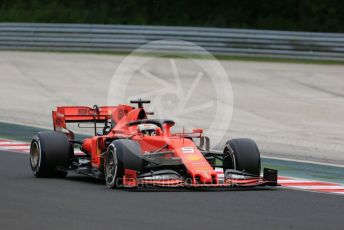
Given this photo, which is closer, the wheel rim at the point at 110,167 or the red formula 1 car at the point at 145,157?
the red formula 1 car at the point at 145,157

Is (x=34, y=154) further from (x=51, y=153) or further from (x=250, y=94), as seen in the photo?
(x=250, y=94)

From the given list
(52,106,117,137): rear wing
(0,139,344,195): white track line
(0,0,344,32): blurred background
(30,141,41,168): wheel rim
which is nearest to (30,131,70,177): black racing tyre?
(30,141,41,168): wheel rim

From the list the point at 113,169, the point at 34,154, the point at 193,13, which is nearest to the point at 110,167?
the point at 113,169

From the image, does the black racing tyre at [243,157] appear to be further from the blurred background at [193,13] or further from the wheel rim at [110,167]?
the blurred background at [193,13]

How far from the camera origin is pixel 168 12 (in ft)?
149

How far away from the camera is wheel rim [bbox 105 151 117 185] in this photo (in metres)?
13.7

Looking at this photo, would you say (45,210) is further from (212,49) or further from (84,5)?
(84,5)

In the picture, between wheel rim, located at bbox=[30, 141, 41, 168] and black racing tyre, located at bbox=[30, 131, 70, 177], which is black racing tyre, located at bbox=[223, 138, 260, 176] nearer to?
black racing tyre, located at bbox=[30, 131, 70, 177]

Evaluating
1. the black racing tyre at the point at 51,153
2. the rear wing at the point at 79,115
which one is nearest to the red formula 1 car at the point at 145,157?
the black racing tyre at the point at 51,153

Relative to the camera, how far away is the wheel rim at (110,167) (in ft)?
45.0

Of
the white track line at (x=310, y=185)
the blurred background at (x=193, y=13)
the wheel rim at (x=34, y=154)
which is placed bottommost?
the white track line at (x=310, y=185)

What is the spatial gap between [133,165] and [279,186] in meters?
2.39

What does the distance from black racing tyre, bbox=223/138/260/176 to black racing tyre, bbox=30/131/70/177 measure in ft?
7.66

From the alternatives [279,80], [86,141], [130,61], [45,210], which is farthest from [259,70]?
[45,210]
